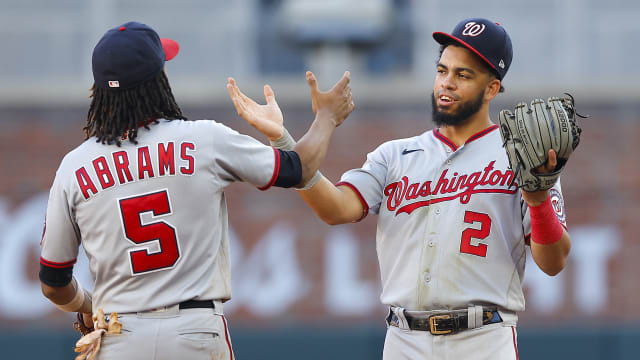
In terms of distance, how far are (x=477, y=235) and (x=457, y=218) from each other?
110mm

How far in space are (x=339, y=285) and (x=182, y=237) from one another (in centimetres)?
651

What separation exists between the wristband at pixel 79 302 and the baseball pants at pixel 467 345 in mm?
1327

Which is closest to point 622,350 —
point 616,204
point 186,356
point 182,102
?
point 616,204

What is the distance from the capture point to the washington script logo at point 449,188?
151 inches

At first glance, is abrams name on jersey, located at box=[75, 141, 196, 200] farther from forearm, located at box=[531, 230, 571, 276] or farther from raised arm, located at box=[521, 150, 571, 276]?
forearm, located at box=[531, 230, 571, 276]

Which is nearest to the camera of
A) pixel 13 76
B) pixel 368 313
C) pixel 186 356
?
pixel 186 356

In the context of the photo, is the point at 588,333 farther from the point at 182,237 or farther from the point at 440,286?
the point at 182,237

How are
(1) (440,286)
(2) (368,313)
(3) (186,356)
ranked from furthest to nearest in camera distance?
(2) (368,313), (1) (440,286), (3) (186,356)

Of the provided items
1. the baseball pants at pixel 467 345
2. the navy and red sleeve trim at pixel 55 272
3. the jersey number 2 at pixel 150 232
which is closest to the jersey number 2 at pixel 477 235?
the baseball pants at pixel 467 345

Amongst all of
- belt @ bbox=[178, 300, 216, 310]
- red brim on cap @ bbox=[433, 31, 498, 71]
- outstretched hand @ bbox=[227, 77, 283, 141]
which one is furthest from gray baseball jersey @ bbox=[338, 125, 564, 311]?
belt @ bbox=[178, 300, 216, 310]

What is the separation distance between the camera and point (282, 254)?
9672 mm

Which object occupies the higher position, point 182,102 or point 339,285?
point 182,102

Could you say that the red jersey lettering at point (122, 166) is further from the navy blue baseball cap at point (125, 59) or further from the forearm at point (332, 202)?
the forearm at point (332, 202)

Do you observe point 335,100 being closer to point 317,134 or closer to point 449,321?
point 317,134
